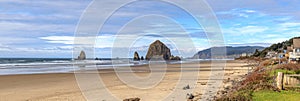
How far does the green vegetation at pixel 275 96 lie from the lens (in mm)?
10307

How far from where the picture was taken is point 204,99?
475 inches

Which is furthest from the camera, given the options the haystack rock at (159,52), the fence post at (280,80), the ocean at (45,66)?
the haystack rock at (159,52)

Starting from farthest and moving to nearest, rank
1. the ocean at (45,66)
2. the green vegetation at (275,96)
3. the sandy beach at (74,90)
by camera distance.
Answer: the ocean at (45,66), the sandy beach at (74,90), the green vegetation at (275,96)

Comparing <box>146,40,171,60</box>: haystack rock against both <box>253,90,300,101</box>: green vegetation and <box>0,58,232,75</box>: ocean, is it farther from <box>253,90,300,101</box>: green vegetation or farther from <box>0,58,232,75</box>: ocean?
<box>253,90,300,101</box>: green vegetation

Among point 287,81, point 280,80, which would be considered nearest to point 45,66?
point 287,81

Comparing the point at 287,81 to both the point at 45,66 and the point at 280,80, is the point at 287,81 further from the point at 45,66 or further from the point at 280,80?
the point at 45,66

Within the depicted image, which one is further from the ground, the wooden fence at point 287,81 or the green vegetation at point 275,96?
the wooden fence at point 287,81

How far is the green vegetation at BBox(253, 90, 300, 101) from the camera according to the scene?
33.8 ft

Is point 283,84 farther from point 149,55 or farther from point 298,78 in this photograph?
point 149,55

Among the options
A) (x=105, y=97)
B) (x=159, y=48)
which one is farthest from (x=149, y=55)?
(x=105, y=97)

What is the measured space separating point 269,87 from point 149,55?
332 feet

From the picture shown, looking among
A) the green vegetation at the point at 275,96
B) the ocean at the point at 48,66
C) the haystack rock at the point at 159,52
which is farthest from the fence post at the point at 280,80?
the haystack rock at the point at 159,52

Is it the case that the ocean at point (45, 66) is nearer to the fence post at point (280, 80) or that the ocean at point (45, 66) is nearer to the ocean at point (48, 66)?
the ocean at point (48, 66)

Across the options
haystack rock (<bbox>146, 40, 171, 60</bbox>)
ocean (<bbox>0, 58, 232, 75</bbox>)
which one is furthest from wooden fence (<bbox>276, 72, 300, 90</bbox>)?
haystack rock (<bbox>146, 40, 171, 60</bbox>)
